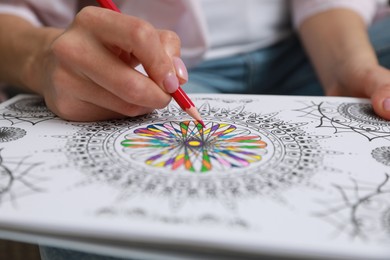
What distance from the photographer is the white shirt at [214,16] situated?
49cm

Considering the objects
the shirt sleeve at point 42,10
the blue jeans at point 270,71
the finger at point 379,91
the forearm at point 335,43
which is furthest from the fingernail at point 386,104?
the shirt sleeve at point 42,10

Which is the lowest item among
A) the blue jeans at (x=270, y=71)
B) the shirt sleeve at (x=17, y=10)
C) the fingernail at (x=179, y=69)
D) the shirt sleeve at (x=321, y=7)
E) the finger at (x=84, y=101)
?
the finger at (x=84, y=101)

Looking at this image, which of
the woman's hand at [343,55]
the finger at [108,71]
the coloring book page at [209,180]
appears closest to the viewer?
the coloring book page at [209,180]

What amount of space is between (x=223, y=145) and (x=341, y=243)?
0.13 m

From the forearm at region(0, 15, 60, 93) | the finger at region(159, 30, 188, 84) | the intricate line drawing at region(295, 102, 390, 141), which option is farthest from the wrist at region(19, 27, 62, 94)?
the intricate line drawing at region(295, 102, 390, 141)

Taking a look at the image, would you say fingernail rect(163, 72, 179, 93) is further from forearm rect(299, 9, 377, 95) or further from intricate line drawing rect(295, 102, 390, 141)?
forearm rect(299, 9, 377, 95)

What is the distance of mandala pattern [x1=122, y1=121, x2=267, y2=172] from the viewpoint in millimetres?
290

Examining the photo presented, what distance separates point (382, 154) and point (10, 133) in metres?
0.28

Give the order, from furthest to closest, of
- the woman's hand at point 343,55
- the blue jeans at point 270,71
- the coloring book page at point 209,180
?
the blue jeans at point 270,71 < the woman's hand at point 343,55 < the coloring book page at point 209,180

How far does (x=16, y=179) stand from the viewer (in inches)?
10.5

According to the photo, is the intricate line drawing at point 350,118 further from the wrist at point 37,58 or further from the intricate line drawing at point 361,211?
the wrist at point 37,58

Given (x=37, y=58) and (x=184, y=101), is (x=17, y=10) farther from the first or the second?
(x=184, y=101)

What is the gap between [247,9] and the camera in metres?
0.57

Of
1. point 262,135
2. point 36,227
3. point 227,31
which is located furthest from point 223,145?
point 227,31
